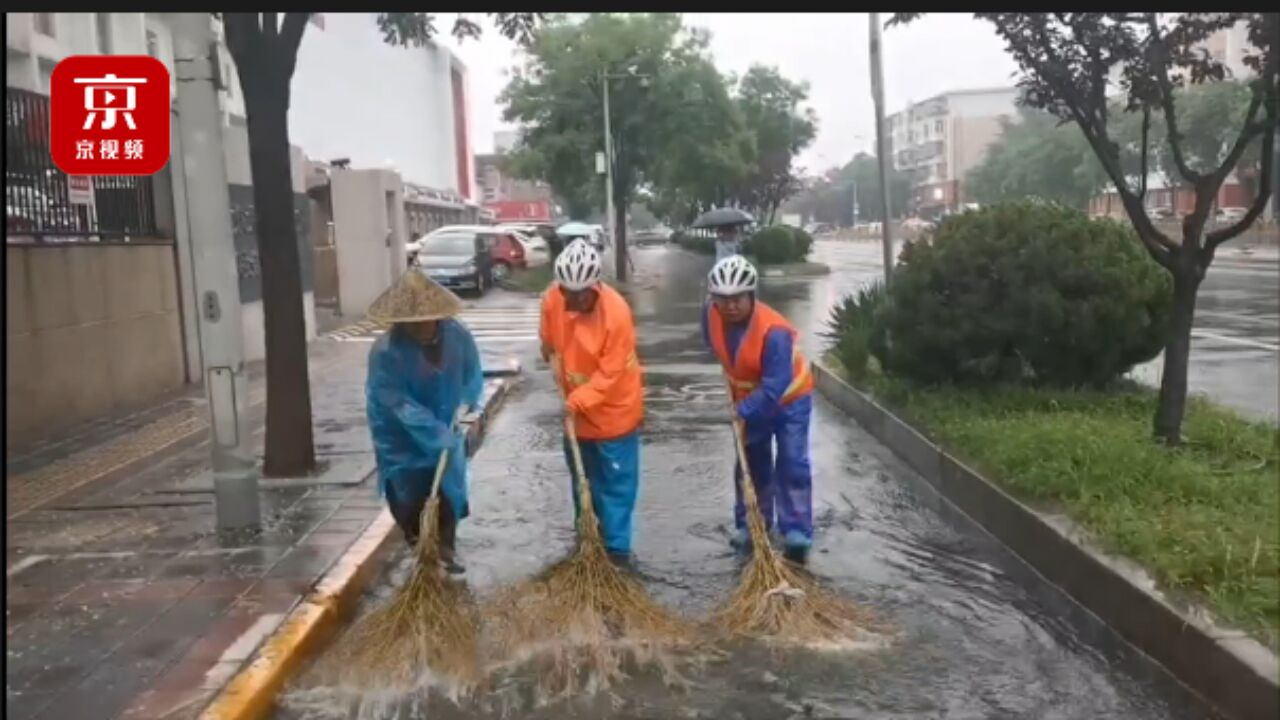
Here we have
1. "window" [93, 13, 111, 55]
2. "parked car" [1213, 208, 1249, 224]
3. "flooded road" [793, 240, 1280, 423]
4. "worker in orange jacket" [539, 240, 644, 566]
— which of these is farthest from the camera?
"window" [93, 13, 111, 55]

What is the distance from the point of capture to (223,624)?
4.77 m

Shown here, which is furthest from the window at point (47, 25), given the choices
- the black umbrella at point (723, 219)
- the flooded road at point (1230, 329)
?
the flooded road at point (1230, 329)

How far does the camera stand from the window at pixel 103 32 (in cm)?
1850

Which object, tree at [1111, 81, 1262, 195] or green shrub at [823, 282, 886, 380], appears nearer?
tree at [1111, 81, 1262, 195]

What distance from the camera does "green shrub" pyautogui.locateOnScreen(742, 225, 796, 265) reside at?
34.8 meters

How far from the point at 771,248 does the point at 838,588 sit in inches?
1170

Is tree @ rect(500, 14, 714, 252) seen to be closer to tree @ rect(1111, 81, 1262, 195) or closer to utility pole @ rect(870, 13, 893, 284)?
utility pole @ rect(870, 13, 893, 284)

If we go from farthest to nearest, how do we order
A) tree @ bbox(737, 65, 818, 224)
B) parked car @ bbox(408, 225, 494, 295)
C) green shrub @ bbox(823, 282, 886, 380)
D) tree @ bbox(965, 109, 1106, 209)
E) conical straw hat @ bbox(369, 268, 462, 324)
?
tree @ bbox(737, 65, 818, 224)
tree @ bbox(965, 109, 1106, 209)
parked car @ bbox(408, 225, 494, 295)
green shrub @ bbox(823, 282, 886, 380)
conical straw hat @ bbox(369, 268, 462, 324)

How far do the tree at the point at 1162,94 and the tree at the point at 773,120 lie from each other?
3307 cm

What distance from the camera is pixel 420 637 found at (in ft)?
15.1

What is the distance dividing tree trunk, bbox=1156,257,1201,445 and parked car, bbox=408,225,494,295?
1986 cm

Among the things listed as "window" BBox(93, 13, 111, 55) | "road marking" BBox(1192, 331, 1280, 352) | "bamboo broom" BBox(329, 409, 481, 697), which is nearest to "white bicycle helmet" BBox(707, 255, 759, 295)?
"bamboo broom" BBox(329, 409, 481, 697)

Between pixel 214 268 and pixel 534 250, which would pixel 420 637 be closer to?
pixel 214 268

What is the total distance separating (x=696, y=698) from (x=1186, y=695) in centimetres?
168
